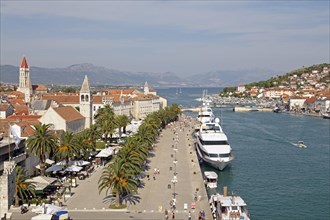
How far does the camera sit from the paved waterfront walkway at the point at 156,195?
3475 centimetres

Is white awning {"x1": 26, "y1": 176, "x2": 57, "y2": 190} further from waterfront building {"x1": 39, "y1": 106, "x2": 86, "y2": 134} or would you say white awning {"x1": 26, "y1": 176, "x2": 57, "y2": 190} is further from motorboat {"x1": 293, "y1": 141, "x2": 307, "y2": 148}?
motorboat {"x1": 293, "y1": 141, "x2": 307, "y2": 148}

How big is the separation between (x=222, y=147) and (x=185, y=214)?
28810 mm

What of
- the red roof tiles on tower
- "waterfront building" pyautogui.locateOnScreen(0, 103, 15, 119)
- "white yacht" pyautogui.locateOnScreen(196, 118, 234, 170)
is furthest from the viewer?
the red roof tiles on tower

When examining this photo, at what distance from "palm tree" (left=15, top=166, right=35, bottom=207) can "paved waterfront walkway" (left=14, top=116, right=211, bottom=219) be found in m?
2.62

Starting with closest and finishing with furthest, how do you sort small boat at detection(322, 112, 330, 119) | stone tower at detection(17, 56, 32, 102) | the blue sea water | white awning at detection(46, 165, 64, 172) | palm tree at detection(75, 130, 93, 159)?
the blue sea water
white awning at detection(46, 165, 64, 172)
palm tree at detection(75, 130, 93, 159)
stone tower at detection(17, 56, 32, 102)
small boat at detection(322, 112, 330, 119)

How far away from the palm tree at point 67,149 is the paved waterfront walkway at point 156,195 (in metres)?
3.17

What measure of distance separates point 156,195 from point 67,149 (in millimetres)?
13400

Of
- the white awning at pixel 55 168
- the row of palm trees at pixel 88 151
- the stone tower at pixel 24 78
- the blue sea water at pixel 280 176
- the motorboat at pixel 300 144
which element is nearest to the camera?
the row of palm trees at pixel 88 151

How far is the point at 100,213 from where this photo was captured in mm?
34750

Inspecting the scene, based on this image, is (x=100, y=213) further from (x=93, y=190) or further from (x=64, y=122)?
(x=64, y=122)

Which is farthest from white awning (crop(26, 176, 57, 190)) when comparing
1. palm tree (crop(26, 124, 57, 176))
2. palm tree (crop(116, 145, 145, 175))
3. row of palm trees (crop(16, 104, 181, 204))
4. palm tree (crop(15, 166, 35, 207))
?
palm tree (crop(116, 145, 145, 175))

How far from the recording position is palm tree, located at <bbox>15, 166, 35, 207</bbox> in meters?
35.5

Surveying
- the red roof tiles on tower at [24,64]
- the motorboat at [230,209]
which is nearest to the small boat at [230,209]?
the motorboat at [230,209]

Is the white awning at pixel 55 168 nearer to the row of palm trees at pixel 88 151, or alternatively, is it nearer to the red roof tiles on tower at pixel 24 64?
the row of palm trees at pixel 88 151
